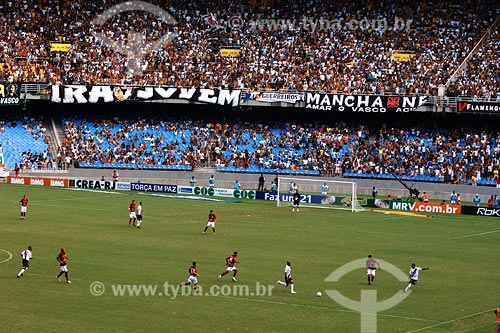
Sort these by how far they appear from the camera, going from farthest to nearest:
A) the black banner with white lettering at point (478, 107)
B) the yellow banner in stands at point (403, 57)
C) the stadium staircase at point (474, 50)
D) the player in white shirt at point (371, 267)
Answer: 1. the yellow banner in stands at point (403, 57)
2. the stadium staircase at point (474, 50)
3. the black banner with white lettering at point (478, 107)
4. the player in white shirt at point (371, 267)

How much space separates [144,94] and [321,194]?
20.0m

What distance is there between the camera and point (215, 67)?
8362 centimetres

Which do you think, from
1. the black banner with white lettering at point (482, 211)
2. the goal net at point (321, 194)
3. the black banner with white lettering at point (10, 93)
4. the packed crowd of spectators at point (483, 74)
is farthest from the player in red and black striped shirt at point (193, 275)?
the black banner with white lettering at point (10, 93)

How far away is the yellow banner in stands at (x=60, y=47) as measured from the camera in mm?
83438

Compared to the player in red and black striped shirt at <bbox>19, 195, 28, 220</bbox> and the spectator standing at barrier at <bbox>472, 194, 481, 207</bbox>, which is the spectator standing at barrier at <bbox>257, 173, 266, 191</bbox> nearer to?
the spectator standing at barrier at <bbox>472, 194, 481, 207</bbox>

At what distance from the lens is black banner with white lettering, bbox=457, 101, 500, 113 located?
243 feet

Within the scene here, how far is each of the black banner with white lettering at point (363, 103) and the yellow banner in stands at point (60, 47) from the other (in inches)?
916

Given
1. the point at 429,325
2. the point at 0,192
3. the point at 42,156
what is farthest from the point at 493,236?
the point at 42,156

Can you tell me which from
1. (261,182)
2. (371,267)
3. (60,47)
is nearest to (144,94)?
(60,47)

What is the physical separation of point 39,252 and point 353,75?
4550cm

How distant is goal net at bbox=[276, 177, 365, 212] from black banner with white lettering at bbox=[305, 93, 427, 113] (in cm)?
765

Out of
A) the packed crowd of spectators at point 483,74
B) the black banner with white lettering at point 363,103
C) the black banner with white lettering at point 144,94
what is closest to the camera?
the packed crowd of spectators at point 483,74

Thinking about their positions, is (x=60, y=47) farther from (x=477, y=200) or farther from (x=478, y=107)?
(x=477, y=200)

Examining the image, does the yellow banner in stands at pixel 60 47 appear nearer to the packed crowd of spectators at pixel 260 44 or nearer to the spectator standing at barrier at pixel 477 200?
the packed crowd of spectators at pixel 260 44
